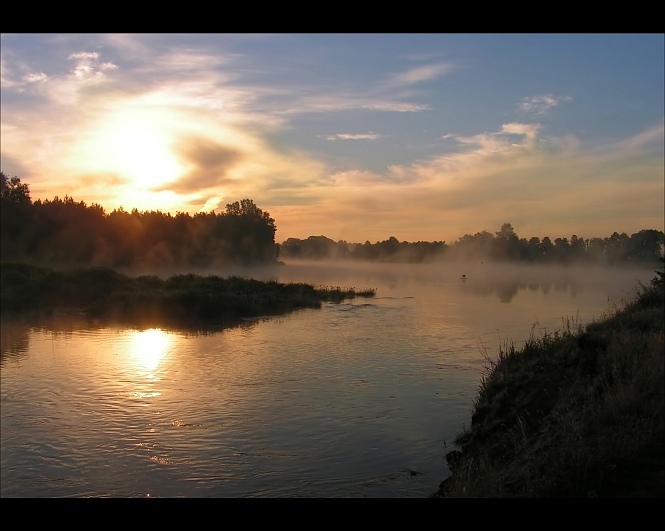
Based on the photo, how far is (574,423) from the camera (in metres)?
8.09

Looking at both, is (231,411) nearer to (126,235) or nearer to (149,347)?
(149,347)

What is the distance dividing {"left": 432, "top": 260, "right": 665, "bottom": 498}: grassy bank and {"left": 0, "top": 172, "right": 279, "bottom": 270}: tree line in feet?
180

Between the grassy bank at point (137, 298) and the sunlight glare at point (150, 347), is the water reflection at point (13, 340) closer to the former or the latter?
the sunlight glare at point (150, 347)

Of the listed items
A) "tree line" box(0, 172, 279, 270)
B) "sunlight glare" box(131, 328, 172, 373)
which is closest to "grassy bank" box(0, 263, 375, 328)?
"sunlight glare" box(131, 328, 172, 373)

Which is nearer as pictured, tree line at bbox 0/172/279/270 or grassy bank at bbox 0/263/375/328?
grassy bank at bbox 0/263/375/328

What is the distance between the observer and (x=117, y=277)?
1881 inches

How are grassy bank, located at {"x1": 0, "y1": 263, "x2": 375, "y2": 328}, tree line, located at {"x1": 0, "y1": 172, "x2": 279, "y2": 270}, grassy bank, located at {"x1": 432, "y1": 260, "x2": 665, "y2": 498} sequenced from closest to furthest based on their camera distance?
grassy bank, located at {"x1": 432, "y1": 260, "x2": 665, "y2": 498}, grassy bank, located at {"x1": 0, "y1": 263, "x2": 375, "y2": 328}, tree line, located at {"x1": 0, "y1": 172, "x2": 279, "y2": 270}

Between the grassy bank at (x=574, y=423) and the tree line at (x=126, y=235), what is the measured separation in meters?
54.8

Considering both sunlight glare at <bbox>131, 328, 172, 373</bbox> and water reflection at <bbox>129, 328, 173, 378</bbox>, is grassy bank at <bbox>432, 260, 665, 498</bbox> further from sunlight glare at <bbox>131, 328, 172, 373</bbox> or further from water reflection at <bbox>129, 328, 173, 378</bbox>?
sunlight glare at <bbox>131, 328, 172, 373</bbox>

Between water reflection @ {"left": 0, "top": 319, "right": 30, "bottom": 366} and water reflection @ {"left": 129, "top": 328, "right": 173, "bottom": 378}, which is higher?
water reflection @ {"left": 0, "top": 319, "right": 30, "bottom": 366}

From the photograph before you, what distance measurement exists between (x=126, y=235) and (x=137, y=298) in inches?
1640

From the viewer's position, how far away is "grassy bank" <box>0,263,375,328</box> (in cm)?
3756

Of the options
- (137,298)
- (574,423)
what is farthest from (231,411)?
(137,298)
